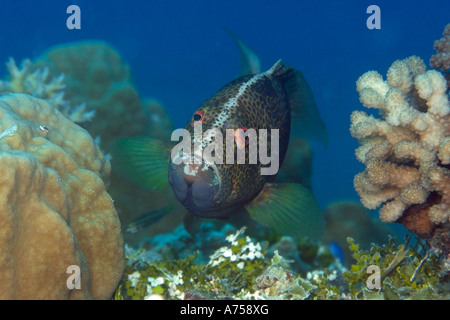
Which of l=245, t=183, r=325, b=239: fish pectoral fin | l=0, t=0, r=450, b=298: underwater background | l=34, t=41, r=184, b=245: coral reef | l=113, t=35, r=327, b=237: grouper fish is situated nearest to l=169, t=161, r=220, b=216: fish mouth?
l=113, t=35, r=327, b=237: grouper fish

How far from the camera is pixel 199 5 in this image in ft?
252

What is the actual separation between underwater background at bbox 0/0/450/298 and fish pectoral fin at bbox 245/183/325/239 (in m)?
33.4

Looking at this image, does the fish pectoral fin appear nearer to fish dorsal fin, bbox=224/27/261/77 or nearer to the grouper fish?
the grouper fish

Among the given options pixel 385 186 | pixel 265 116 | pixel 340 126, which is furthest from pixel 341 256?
pixel 340 126

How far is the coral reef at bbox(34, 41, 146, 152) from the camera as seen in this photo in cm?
670

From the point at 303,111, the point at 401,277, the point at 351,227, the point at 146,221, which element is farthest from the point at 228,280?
the point at 351,227

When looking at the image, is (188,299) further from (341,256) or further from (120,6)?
(120,6)

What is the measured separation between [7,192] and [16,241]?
35 cm

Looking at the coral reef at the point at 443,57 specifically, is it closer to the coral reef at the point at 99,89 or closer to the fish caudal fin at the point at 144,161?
the fish caudal fin at the point at 144,161

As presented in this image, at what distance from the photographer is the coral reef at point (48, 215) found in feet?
7.07

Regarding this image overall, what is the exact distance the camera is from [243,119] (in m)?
3.60

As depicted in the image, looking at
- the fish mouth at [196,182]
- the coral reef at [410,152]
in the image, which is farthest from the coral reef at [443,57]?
the fish mouth at [196,182]

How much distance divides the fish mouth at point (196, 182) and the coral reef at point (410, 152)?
139 centimetres

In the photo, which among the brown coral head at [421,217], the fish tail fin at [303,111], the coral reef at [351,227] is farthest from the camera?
the coral reef at [351,227]
